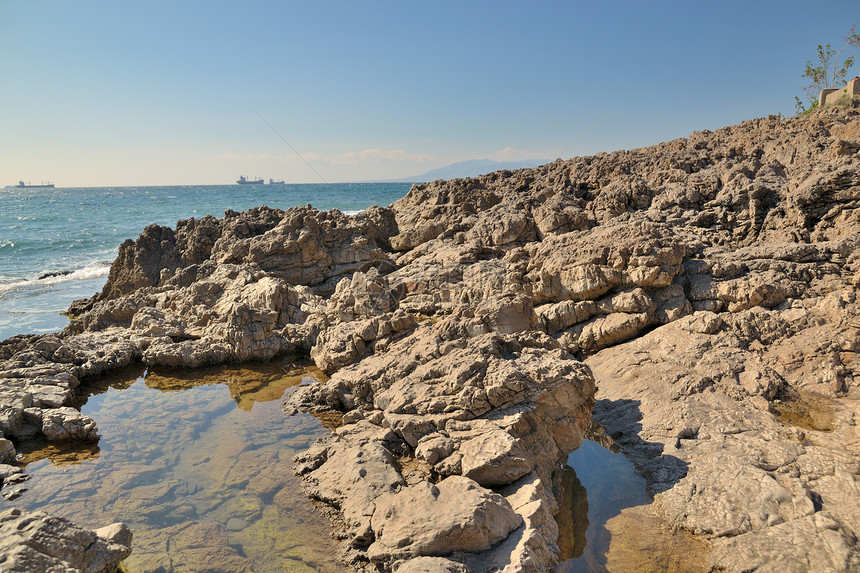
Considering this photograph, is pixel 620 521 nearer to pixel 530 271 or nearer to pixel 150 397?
pixel 530 271

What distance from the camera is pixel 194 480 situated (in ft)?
20.4

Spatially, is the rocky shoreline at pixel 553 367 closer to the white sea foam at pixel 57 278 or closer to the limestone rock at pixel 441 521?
the limestone rock at pixel 441 521

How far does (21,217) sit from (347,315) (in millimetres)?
59825

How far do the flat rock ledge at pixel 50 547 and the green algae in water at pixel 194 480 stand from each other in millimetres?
391

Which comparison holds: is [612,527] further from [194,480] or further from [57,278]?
[57,278]

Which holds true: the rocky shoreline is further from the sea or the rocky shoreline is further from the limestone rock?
the sea

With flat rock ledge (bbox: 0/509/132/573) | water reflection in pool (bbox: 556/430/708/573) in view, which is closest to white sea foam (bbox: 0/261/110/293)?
flat rock ledge (bbox: 0/509/132/573)

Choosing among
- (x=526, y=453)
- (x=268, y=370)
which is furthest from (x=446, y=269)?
(x=526, y=453)

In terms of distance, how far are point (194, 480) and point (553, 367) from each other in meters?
4.89

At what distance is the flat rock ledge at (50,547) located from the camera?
3.93m

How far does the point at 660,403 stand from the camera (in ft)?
22.5

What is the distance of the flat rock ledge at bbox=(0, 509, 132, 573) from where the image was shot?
393cm

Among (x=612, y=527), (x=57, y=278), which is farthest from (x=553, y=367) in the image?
(x=57, y=278)

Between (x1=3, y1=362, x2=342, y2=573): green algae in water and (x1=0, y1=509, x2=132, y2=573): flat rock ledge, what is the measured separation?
0.39 meters
